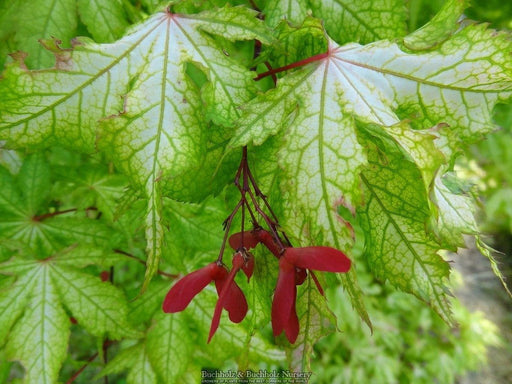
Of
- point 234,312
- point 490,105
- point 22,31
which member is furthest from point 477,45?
point 22,31

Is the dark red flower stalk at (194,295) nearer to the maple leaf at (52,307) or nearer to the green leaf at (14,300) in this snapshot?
the maple leaf at (52,307)

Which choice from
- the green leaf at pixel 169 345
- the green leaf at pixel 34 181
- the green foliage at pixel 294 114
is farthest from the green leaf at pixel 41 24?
the green leaf at pixel 169 345

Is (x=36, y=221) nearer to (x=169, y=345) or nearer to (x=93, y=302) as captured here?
(x=93, y=302)

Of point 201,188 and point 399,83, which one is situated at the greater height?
point 399,83

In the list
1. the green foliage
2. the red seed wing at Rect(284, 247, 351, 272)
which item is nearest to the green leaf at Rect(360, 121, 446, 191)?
the green foliage

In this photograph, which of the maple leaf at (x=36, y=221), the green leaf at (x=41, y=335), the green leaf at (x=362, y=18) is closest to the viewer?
the green leaf at (x=362, y=18)

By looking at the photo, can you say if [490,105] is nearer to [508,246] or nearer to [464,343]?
[464,343]

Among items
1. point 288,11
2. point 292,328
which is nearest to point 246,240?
point 292,328
